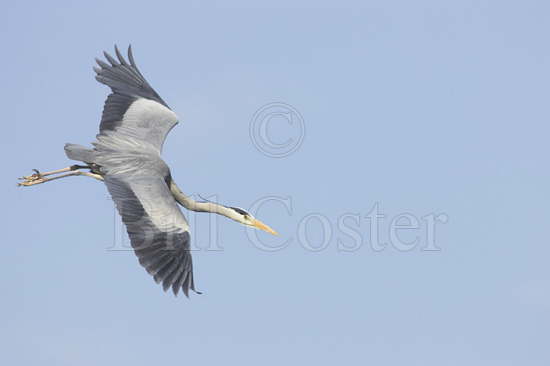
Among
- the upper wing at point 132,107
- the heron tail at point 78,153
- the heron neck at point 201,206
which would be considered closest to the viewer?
the heron tail at point 78,153

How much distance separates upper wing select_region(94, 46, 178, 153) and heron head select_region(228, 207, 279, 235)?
239cm

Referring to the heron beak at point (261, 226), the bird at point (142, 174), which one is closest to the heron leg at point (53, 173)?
the bird at point (142, 174)

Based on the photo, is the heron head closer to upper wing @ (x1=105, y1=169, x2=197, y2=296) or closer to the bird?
the bird

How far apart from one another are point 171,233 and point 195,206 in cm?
323

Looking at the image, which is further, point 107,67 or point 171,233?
point 107,67

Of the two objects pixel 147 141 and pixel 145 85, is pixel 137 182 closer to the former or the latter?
pixel 147 141

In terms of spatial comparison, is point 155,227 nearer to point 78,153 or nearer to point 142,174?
point 142,174

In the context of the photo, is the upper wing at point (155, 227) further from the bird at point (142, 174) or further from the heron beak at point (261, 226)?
the heron beak at point (261, 226)

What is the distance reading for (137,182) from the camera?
2095 cm

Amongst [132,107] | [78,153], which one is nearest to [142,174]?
[78,153]

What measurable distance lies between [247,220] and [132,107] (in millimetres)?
3805

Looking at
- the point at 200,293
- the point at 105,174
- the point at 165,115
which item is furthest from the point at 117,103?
the point at 200,293

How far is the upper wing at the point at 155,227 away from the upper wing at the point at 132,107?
183cm

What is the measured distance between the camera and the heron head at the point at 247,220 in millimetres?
23500
